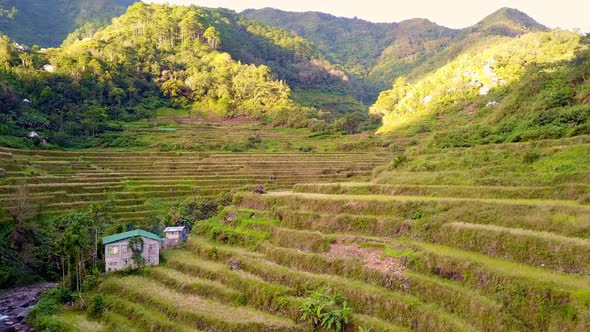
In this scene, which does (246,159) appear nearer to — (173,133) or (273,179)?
(273,179)

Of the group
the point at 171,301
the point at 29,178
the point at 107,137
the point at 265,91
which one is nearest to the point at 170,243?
the point at 171,301

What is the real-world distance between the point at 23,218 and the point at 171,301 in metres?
14.4

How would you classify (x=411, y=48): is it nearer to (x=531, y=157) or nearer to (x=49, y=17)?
(x=49, y=17)

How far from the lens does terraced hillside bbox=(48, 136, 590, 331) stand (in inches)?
459

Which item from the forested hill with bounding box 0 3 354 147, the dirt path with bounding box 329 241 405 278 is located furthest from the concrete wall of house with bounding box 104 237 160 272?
the forested hill with bounding box 0 3 354 147

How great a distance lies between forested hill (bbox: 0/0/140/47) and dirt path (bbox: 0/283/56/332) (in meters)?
99.9

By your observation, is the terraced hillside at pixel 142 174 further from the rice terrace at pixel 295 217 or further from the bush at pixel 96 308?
the bush at pixel 96 308

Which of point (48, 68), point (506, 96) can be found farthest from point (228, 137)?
point (506, 96)

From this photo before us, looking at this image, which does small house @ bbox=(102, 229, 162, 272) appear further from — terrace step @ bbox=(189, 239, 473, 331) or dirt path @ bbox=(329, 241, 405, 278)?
dirt path @ bbox=(329, 241, 405, 278)

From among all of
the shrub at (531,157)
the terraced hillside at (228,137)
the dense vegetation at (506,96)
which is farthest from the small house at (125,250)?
the terraced hillside at (228,137)

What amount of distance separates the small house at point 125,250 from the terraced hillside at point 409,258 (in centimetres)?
122

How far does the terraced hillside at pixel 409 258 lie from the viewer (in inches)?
459

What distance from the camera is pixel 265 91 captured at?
78062mm

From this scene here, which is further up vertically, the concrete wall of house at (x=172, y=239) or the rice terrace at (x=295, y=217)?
the rice terrace at (x=295, y=217)
